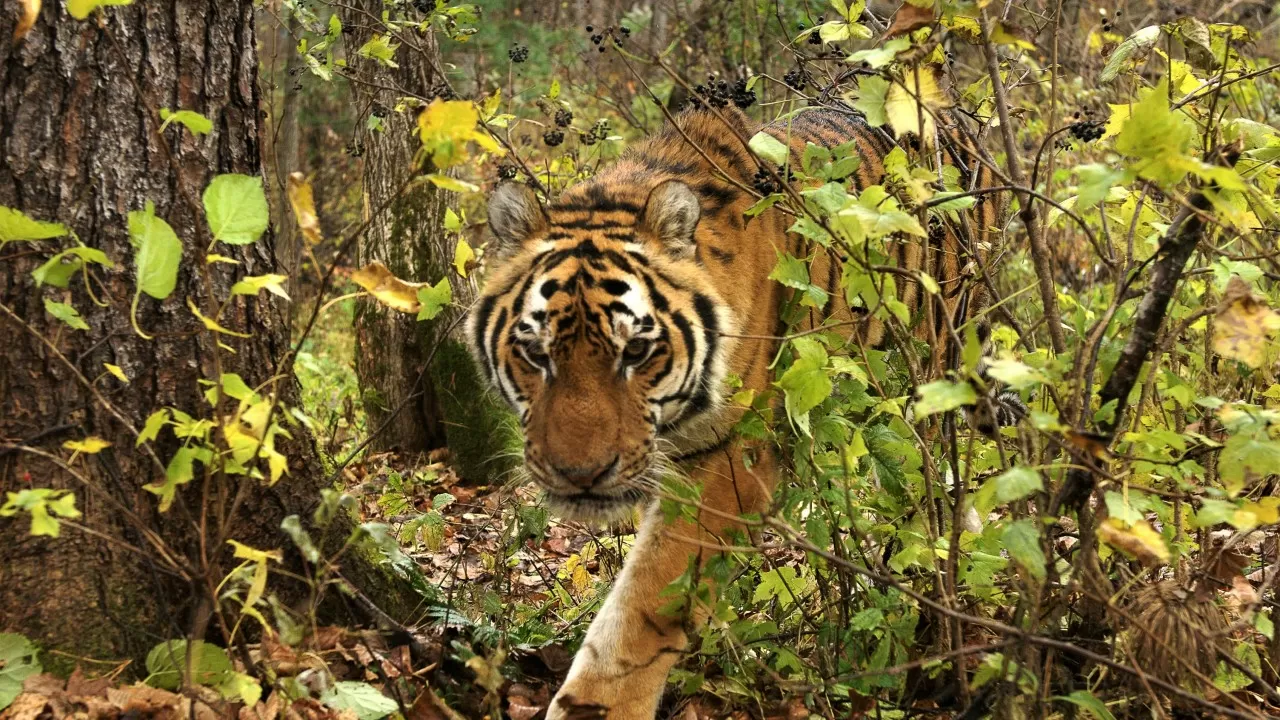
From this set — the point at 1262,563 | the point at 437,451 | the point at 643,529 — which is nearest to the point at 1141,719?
the point at 1262,563

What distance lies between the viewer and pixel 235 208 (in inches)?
77.3

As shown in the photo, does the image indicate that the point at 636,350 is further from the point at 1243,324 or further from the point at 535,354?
the point at 1243,324

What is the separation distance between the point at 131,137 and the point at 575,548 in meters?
2.80

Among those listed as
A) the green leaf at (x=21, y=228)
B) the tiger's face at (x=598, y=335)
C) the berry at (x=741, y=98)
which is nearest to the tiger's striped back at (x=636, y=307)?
the tiger's face at (x=598, y=335)

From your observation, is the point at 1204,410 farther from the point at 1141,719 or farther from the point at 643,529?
the point at 643,529

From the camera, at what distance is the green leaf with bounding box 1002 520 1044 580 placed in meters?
1.85

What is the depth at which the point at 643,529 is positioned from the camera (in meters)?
3.31

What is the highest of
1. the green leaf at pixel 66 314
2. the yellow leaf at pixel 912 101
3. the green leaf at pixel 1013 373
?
the yellow leaf at pixel 912 101

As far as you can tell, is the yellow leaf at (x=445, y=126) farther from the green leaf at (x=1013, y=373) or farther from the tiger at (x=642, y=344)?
the tiger at (x=642, y=344)

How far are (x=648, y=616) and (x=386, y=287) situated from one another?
4.70ft

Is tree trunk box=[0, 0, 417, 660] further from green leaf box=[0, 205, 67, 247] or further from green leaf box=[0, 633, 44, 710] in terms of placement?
green leaf box=[0, 205, 67, 247]

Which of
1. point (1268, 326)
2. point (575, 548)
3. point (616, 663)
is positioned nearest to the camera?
point (1268, 326)

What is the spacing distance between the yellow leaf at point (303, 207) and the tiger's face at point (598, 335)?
1.23m

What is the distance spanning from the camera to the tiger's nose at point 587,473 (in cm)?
294
